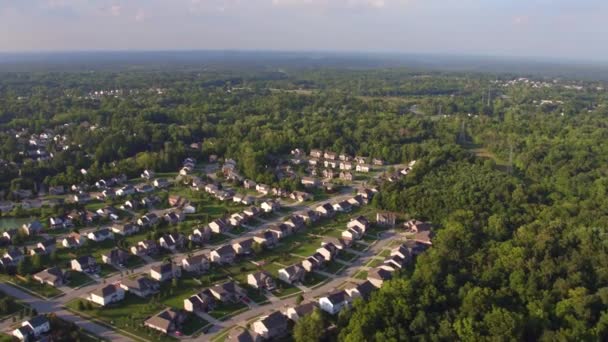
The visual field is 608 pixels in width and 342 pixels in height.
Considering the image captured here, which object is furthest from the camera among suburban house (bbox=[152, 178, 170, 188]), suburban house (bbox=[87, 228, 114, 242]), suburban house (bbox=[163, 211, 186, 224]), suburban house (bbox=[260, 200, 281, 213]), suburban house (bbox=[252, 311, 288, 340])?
suburban house (bbox=[152, 178, 170, 188])

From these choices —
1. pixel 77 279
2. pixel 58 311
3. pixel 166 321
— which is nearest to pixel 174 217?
pixel 77 279

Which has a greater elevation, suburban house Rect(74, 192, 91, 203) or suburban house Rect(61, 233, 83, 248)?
suburban house Rect(74, 192, 91, 203)

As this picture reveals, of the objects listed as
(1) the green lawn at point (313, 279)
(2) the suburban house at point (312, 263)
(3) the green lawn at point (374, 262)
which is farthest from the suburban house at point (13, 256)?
(3) the green lawn at point (374, 262)

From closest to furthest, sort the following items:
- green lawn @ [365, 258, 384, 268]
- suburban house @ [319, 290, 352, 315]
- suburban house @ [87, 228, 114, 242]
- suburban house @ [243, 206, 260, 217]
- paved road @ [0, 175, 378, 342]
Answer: paved road @ [0, 175, 378, 342], suburban house @ [319, 290, 352, 315], green lawn @ [365, 258, 384, 268], suburban house @ [87, 228, 114, 242], suburban house @ [243, 206, 260, 217]

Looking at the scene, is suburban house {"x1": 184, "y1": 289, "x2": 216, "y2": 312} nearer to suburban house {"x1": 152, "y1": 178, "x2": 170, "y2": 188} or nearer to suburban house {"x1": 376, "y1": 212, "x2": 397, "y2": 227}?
suburban house {"x1": 376, "y1": 212, "x2": 397, "y2": 227}

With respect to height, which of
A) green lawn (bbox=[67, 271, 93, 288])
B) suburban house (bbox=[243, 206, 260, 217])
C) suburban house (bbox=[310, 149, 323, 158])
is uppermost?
suburban house (bbox=[310, 149, 323, 158])

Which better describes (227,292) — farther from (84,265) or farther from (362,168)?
(362,168)

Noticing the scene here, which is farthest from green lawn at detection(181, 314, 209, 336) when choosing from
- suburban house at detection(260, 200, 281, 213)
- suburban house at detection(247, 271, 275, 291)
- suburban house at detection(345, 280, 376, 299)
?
suburban house at detection(260, 200, 281, 213)

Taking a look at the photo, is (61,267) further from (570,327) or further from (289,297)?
(570,327)
